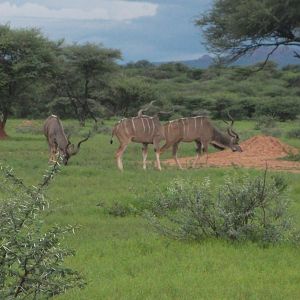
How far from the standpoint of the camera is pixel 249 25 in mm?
19594

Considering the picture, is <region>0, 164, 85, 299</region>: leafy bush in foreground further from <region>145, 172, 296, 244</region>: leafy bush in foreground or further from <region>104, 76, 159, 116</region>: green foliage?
<region>104, 76, 159, 116</region>: green foliage

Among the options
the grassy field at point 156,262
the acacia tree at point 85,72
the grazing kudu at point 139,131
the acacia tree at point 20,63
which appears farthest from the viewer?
the acacia tree at point 85,72

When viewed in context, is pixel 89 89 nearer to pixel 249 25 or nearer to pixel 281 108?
pixel 281 108

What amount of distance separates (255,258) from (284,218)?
3.91ft

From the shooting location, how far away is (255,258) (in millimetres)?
6691

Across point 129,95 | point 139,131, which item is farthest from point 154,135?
point 129,95

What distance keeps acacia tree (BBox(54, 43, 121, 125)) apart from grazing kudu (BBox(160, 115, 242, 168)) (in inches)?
655

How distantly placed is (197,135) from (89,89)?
22.5m

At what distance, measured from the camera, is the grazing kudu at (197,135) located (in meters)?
16.8

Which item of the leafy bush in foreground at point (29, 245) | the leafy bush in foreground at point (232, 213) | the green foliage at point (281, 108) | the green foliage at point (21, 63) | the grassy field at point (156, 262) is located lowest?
the green foliage at point (281, 108)

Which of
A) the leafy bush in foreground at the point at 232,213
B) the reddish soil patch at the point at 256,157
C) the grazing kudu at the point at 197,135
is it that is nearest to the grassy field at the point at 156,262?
the leafy bush in foreground at the point at 232,213

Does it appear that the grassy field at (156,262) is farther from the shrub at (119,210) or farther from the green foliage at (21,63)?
the green foliage at (21,63)

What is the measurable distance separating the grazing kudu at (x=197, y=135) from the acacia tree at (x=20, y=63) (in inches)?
381

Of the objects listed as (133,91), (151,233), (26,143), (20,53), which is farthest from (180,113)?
(151,233)
